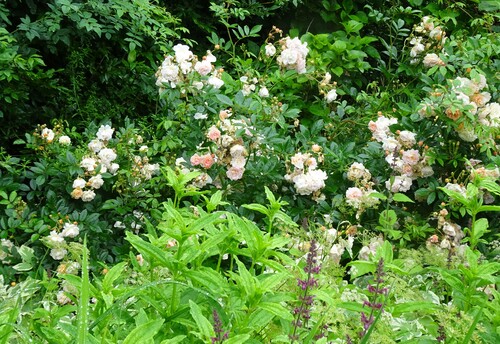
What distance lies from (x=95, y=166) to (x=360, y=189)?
129 cm

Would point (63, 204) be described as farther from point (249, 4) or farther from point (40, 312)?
point (249, 4)

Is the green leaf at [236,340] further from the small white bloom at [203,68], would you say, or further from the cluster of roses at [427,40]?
the cluster of roses at [427,40]

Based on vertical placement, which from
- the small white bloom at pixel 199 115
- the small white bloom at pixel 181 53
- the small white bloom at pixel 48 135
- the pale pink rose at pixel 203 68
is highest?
the small white bloom at pixel 181 53

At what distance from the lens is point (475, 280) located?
6.52 feet

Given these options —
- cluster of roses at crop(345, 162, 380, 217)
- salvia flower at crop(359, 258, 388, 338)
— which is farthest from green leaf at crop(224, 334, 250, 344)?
cluster of roses at crop(345, 162, 380, 217)

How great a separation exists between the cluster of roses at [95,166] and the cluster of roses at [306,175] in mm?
864

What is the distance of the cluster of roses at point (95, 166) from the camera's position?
3.52 m

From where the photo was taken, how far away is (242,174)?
3.54m

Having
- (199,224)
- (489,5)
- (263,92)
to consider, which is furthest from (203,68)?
(489,5)

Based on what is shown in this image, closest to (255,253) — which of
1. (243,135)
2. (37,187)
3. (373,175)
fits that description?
(243,135)

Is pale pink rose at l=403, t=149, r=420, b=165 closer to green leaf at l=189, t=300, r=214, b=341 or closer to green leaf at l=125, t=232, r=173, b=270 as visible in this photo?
green leaf at l=125, t=232, r=173, b=270

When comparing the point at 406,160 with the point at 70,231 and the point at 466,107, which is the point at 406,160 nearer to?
the point at 466,107

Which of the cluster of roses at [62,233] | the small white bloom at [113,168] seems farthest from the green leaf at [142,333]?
the small white bloom at [113,168]

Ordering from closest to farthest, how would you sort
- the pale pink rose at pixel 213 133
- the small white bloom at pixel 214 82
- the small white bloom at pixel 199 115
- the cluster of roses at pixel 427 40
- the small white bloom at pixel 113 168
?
the pale pink rose at pixel 213 133 < the small white bloom at pixel 113 168 < the small white bloom at pixel 199 115 < the small white bloom at pixel 214 82 < the cluster of roses at pixel 427 40
